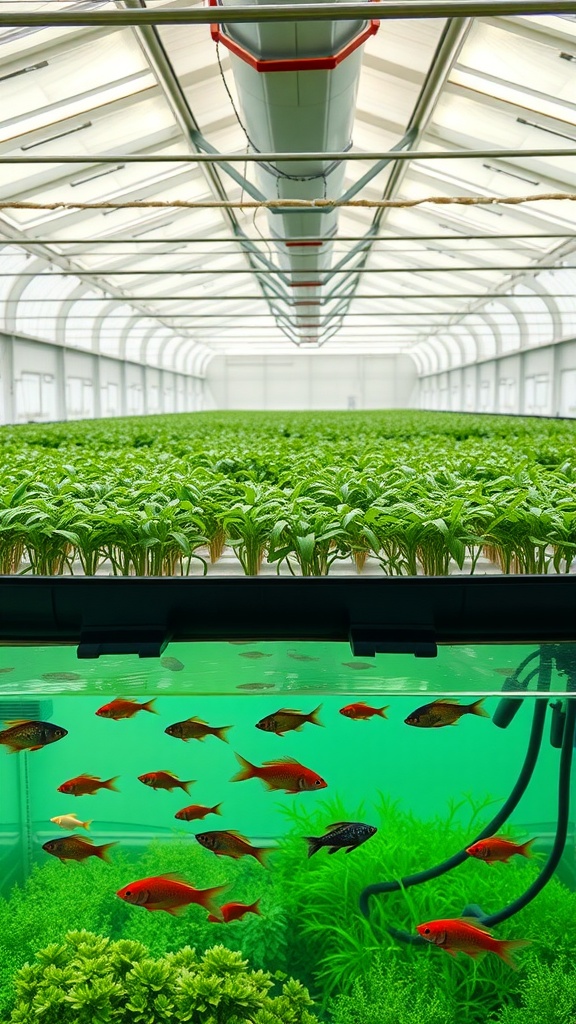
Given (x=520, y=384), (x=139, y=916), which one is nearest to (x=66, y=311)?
(x=520, y=384)

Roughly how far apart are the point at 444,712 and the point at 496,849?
622 mm

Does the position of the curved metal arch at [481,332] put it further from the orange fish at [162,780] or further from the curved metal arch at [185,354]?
the orange fish at [162,780]

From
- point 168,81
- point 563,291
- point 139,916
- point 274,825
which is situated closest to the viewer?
point 139,916

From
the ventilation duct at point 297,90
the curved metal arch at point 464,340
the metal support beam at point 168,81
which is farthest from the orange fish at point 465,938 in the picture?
the curved metal arch at point 464,340

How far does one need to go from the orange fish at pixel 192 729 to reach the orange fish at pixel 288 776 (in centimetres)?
21

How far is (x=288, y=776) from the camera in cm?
288

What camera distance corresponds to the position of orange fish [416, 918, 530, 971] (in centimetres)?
282

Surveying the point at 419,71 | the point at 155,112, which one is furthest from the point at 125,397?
the point at 419,71

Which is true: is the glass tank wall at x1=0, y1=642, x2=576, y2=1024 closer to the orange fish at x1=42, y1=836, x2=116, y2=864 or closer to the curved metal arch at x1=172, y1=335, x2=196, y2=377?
the orange fish at x1=42, y1=836, x2=116, y2=864

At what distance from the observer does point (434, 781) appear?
3.21m

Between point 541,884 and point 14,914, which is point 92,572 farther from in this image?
point 541,884

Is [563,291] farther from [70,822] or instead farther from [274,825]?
[70,822]

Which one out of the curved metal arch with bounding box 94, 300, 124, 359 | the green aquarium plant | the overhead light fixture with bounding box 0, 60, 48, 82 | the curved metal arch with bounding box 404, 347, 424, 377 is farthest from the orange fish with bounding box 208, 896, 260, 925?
the curved metal arch with bounding box 404, 347, 424, 377

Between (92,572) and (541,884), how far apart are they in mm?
2398
